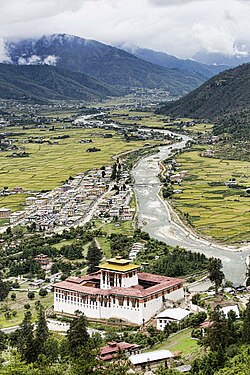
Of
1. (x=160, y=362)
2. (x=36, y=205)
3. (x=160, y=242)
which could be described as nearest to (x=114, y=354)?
(x=160, y=362)

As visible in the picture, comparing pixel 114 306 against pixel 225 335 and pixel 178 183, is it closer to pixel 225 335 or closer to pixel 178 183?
pixel 225 335

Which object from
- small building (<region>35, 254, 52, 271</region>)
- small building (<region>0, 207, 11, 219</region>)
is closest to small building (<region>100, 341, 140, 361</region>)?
small building (<region>35, 254, 52, 271</region>)

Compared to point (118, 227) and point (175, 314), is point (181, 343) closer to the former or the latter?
point (175, 314)

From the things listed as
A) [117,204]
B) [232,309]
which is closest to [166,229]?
[117,204]

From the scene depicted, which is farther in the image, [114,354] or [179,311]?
[179,311]

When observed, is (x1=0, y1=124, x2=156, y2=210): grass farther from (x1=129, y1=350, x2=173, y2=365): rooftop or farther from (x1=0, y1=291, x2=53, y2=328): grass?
(x1=129, y1=350, x2=173, y2=365): rooftop

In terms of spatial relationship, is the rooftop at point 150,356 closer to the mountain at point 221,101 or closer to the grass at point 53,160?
the grass at point 53,160

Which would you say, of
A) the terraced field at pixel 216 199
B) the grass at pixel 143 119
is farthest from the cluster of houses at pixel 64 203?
the grass at pixel 143 119
